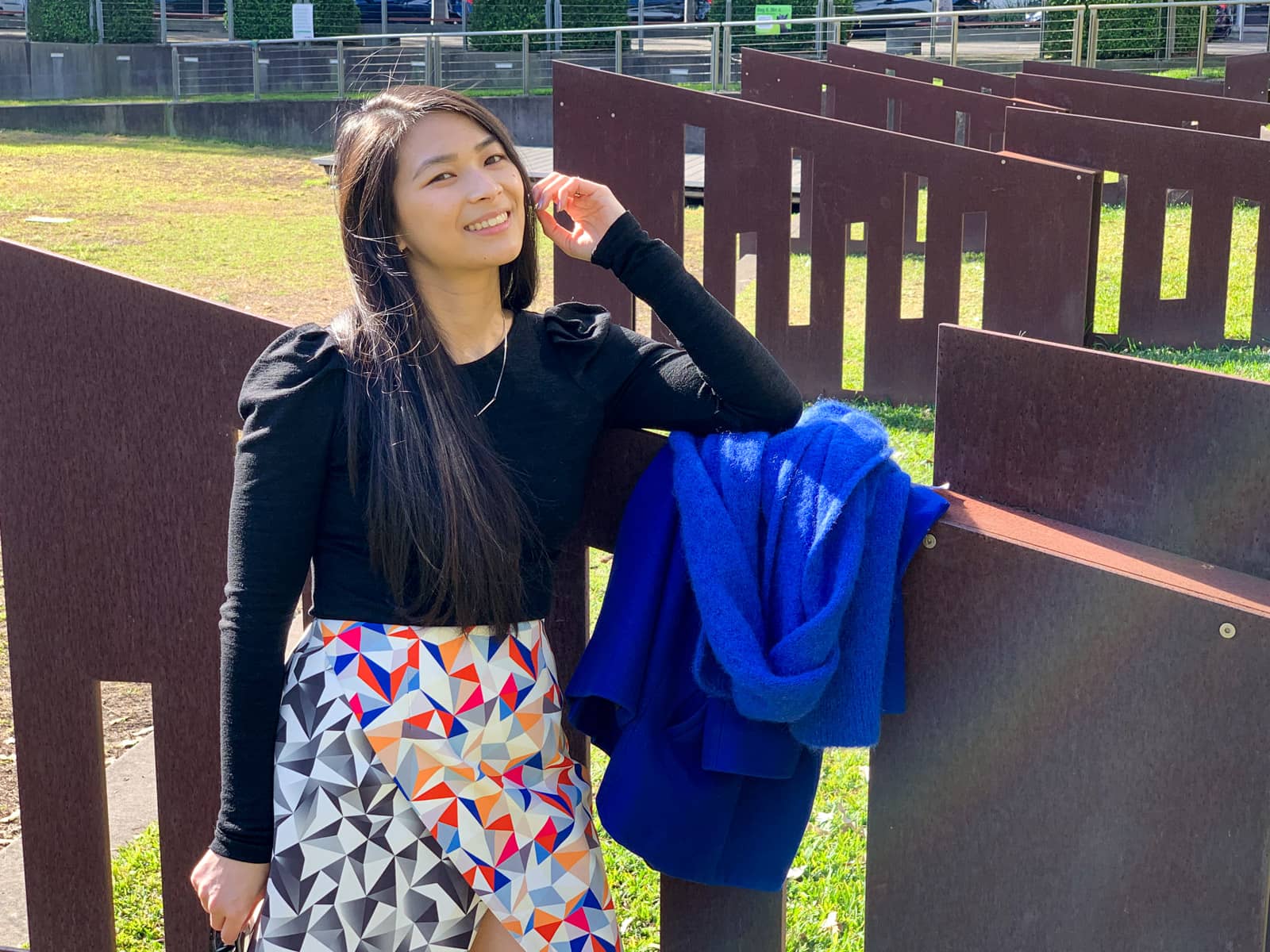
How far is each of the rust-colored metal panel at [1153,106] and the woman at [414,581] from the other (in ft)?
27.1

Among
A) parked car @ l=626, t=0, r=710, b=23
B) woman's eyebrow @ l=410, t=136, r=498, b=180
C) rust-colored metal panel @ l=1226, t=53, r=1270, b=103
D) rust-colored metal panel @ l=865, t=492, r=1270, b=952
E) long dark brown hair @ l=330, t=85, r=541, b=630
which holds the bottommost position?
rust-colored metal panel @ l=865, t=492, r=1270, b=952

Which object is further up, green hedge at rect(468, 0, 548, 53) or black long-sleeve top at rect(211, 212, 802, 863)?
green hedge at rect(468, 0, 548, 53)

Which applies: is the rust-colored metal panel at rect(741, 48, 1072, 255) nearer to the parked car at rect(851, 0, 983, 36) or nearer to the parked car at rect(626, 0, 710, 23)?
the parked car at rect(851, 0, 983, 36)

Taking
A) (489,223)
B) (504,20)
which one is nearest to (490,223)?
(489,223)

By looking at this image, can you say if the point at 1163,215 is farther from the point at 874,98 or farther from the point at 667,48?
the point at 667,48

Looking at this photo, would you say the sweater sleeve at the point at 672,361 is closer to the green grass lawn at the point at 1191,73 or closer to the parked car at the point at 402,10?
the green grass lawn at the point at 1191,73

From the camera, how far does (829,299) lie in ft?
23.9

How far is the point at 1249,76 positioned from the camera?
42.6ft

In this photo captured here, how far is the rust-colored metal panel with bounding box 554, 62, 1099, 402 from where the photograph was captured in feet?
23.1

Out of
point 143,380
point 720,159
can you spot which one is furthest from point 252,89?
point 143,380

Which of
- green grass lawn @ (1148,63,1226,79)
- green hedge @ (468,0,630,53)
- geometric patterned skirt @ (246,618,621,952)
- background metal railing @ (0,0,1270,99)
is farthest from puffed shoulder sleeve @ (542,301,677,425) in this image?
green hedge @ (468,0,630,53)

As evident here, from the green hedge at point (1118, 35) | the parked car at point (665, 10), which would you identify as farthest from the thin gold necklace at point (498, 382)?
the parked car at point (665, 10)

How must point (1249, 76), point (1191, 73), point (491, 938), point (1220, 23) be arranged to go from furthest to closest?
point (1220, 23) < point (1191, 73) < point (1249, 76) < point (491, 938)

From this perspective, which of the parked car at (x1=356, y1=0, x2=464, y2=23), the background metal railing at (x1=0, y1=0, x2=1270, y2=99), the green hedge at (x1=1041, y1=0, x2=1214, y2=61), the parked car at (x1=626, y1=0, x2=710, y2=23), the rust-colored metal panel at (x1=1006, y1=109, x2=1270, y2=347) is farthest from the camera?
the parked car at (x1=356, y1=0, x2=464, y2=23)
